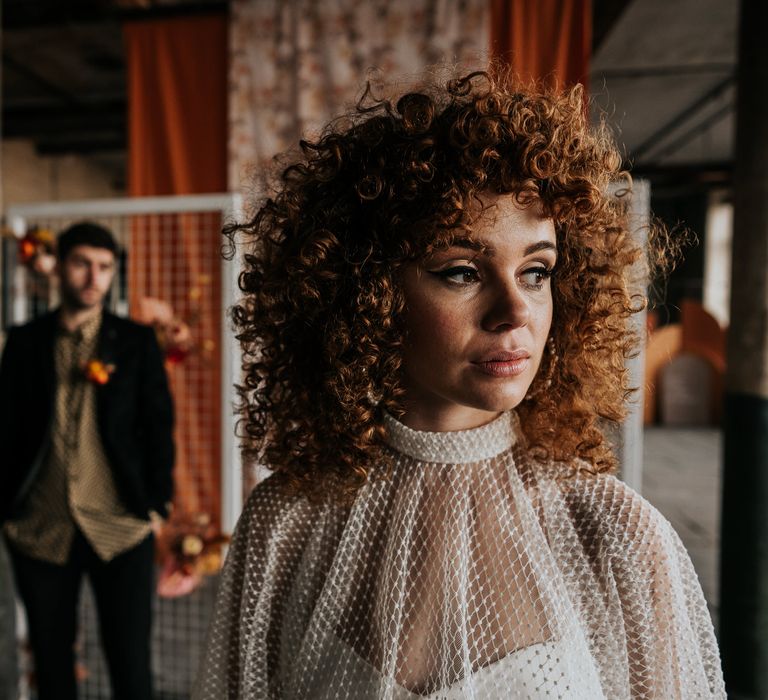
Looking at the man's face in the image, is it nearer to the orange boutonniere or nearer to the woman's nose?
the orange boutonniere

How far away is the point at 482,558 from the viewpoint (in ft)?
2.92

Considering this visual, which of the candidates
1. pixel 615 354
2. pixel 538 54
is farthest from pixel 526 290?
pixel 538 54

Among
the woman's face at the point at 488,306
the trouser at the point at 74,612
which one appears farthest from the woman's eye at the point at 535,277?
the trouser at the point at 74,612

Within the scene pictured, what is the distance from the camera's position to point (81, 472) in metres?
2.18

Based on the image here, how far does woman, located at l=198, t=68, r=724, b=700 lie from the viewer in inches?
32.2

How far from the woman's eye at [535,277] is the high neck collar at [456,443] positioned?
0.67 feet

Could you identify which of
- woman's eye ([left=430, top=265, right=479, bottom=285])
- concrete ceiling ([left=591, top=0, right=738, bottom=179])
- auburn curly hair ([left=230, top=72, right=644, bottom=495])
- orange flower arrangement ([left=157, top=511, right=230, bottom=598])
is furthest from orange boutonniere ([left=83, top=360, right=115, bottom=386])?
concrete ceiling ([left=591, top=0, right=738, bottom=179])

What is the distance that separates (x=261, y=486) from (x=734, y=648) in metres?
2.20

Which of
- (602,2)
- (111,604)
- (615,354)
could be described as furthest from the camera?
(602,2)

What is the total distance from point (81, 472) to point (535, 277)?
189cm

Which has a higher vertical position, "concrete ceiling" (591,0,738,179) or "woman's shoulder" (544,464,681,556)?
"concrete ceiling" (591,0,738,179)

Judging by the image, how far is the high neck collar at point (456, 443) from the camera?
914 millimetres

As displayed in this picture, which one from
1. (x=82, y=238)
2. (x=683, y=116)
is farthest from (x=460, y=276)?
Result: (x=683, y=116)

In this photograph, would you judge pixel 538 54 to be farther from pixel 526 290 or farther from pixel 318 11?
pixel 526 290
